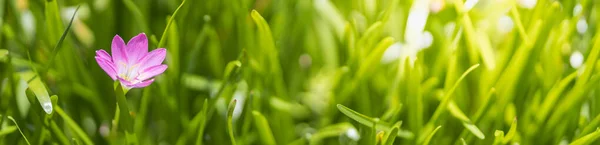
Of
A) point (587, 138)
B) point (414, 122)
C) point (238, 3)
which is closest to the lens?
point (587, 138)

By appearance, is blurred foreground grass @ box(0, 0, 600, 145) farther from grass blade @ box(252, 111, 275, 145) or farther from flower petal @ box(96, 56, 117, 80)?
flower petal @ box(96, 56, 117, 80)

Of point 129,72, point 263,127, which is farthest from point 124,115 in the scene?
point 263,127

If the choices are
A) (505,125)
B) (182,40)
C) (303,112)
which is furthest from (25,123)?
(505,125)

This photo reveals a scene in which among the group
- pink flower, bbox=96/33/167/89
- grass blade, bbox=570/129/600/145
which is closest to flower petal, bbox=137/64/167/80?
pink flower, bbox=96/33/167/89

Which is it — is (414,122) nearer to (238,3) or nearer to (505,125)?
(505,125)

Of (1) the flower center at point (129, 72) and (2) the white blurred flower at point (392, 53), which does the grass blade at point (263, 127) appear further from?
(2) the white blurred flower at point (392, 53)

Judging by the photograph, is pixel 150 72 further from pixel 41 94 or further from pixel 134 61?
pixel 41 94
